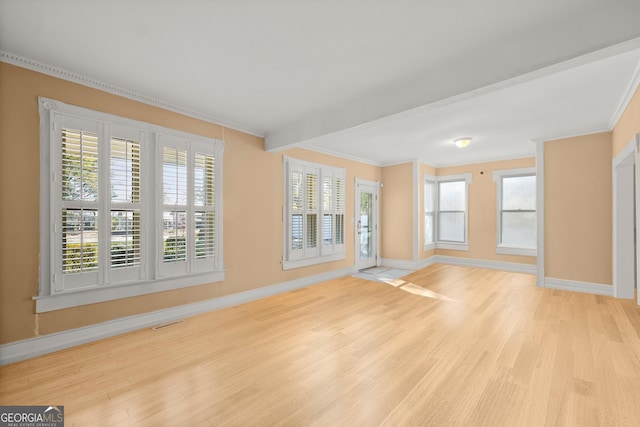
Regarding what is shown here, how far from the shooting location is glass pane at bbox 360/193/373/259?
6627mm

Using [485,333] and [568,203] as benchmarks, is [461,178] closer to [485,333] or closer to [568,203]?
[568,203]

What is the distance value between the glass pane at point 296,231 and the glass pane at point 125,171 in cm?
243

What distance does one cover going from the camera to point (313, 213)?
209 inches

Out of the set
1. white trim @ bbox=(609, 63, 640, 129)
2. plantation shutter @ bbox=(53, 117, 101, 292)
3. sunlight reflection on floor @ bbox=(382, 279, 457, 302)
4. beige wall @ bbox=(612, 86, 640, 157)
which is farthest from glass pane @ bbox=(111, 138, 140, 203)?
beige wall @ bbox=(612, 86, 640, 157)

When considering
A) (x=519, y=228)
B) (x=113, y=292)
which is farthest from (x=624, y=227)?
(x=113, y=292)

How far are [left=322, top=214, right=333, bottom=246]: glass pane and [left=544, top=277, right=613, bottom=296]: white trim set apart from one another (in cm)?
391

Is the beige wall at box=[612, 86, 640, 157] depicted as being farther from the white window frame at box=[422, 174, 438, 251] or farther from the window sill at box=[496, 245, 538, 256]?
the white window frame at box=[422, 174, 438, 251]

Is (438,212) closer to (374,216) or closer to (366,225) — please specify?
(374,216)

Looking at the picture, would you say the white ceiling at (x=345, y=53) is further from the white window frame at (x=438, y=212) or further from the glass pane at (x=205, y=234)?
the white window frame at (x=438, y=212)

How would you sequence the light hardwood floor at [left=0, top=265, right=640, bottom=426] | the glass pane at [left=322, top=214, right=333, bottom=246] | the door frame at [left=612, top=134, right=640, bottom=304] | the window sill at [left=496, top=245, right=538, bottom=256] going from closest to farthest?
1. the light hardwood floor at [left=0, top=265, right=640, bottom=426]
2. the door frame at [left=612, top=134, right=640, bottom=304]
3. the glass pane at [left=322, top=214, right=333, bottom=246]
4. the window sill at [left=496, top=245, right=538, bottom=256]

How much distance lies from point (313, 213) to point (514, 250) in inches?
184

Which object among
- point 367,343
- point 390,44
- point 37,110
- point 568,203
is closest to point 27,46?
point 37,110

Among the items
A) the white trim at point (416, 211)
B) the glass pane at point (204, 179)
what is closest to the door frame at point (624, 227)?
the white trim at point (416, 211)

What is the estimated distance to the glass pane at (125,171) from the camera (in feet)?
9.78
